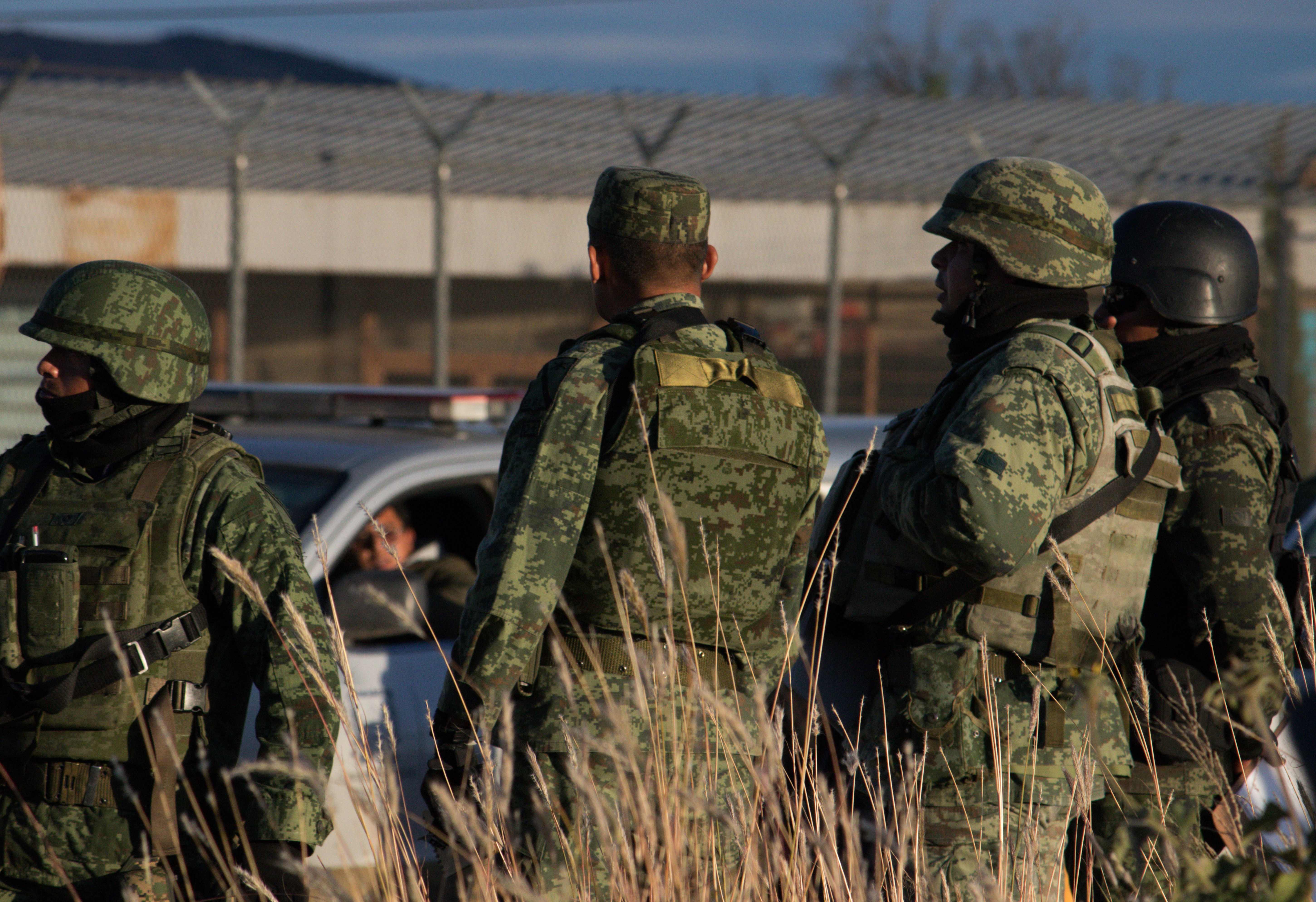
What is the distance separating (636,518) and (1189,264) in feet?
4.90

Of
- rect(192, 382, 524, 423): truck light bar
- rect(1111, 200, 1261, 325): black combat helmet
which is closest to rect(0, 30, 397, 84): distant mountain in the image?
rect(192, 382, 524, 423): truck light bar

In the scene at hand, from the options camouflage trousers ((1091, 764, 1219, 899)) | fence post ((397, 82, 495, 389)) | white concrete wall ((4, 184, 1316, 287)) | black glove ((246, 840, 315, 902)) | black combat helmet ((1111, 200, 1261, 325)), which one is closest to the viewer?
black glove ((246, 840, 315, 902))

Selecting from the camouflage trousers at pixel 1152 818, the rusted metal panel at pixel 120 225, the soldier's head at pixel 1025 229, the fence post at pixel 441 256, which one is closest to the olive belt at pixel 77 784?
the camouflage trousers at pixel 1152 818

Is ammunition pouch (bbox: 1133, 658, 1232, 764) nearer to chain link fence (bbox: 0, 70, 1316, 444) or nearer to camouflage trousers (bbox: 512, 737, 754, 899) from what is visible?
camouflage trousers (bbox: 512, 737, 754, 899)

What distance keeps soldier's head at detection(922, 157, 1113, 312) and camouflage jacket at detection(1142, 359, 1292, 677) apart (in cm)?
39

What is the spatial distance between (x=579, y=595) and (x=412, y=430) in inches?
70.5

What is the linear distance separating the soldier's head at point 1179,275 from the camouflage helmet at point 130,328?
6.23ft

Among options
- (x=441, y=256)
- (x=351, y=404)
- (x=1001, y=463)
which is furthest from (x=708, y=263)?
(x=441, y=256)

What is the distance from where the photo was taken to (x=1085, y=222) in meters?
2.47

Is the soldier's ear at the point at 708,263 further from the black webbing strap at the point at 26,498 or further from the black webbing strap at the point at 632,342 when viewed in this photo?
the black webbing strap at the point at 26,498

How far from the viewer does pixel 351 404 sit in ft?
13.1

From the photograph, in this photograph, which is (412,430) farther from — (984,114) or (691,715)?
(984,114)

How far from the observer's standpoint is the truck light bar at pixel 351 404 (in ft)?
12.9

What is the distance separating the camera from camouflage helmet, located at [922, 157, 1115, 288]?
243 centimetres
